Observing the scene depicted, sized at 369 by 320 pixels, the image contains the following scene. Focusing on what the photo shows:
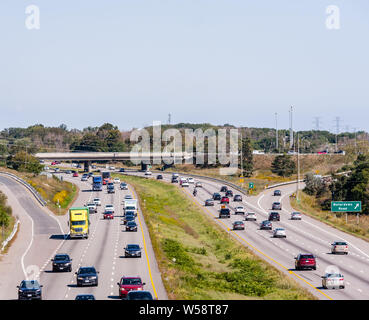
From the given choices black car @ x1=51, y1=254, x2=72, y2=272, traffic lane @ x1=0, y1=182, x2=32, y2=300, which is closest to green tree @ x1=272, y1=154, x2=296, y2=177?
traffic lane @ x1=0, y1=182, x2=32, y2=300

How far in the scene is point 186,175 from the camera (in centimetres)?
18312

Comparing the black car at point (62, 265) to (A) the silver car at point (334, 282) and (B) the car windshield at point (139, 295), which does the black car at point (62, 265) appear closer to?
(A) the silver car at point (334, 282)

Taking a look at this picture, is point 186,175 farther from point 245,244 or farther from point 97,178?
point 245,244

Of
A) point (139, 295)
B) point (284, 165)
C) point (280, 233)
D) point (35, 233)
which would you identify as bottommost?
point (280, 233)

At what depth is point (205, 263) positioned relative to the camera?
63.8 m

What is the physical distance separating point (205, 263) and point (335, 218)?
48015mm

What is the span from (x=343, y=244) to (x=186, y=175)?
385 feet

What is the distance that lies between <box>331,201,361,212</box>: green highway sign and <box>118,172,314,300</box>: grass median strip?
56.5 ft

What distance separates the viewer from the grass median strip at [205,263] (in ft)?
151

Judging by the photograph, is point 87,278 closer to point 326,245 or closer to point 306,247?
point 306,247

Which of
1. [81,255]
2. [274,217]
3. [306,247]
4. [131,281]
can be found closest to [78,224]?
[81,255]

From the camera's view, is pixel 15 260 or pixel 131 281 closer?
pixel 131 281
